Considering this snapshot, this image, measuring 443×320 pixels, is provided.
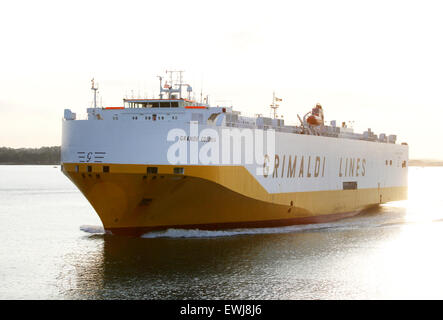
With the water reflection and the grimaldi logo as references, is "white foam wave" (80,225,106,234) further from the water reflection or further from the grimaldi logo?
the grimaldi logo

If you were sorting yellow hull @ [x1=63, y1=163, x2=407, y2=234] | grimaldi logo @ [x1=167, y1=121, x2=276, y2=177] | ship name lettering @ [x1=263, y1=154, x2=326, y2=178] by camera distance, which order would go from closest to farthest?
yellow hull @ [x1=63, y1=163, x2=407, y2=234]
grimaldi logo @ [x1=167, y1=121, x2=276, y2=177]
ship name lettering @ [x1=263, y1=154, x2=326, y2=178]

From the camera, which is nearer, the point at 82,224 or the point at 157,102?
the point at 157,102

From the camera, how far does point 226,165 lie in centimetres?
2611

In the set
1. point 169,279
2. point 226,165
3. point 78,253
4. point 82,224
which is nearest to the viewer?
point 169,279

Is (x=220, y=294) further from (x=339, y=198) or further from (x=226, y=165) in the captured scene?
(x=339, y=198)

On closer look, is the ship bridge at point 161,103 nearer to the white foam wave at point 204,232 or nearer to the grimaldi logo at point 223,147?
the grimaldi logo at point 223,147

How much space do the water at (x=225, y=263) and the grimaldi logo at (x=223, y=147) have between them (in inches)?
138

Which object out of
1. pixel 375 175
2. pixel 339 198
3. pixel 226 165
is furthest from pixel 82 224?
pixel 375 175

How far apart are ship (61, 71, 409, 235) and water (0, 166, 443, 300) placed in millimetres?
918

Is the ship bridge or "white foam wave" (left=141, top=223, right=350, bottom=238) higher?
the ship bridge

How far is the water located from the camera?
18031 millimetres

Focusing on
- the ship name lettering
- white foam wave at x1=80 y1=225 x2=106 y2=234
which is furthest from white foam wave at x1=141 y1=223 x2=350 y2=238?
white foam wave at x1=80 y1=225 x2=106 y2=234

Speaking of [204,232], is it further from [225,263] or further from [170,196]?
[225,263]

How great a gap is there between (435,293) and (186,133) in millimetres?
12081
